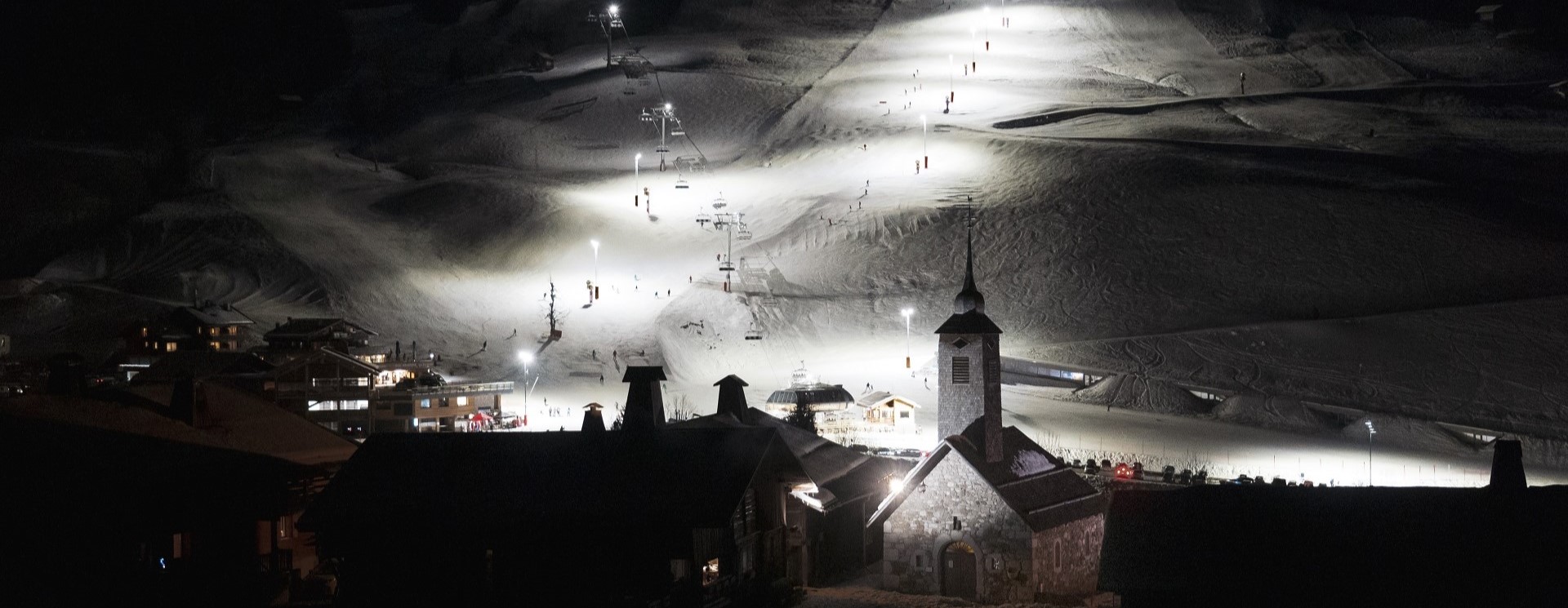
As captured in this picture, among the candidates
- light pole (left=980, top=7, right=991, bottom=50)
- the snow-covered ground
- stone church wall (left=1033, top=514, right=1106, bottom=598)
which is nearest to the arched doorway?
stone church wall (left=1033, top=514, right=1106, bottom=598)

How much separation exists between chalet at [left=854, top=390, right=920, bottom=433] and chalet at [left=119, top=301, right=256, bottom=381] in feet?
96.1

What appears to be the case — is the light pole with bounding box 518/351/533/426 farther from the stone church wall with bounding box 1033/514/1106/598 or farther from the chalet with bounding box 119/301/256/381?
the stone church wall with bounding box 1033/514/1106/598

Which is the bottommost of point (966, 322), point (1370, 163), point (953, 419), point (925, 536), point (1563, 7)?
point (925, 536)

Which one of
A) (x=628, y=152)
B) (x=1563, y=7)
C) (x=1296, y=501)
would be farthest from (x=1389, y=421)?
(x=1563, y=7)

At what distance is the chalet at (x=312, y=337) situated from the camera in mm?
58781

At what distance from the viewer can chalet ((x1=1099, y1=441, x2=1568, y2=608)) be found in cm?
2233

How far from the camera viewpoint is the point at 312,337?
59.3 meters

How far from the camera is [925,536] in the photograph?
29562 millimetres

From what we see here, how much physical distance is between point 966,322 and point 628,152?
71.3m

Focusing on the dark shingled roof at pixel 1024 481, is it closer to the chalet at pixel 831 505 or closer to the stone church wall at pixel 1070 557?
the stone church wall at pixel 1070 557

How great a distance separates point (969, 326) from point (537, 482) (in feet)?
36.0

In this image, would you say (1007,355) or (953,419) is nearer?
(953,419)

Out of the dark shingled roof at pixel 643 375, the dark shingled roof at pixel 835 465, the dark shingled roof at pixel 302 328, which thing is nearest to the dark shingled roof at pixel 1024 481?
the dark shingled roof at pixel 835 465

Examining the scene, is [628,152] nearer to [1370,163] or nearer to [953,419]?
[1370,163]
